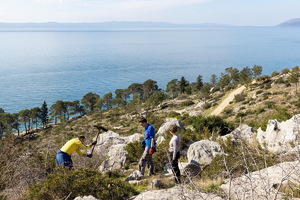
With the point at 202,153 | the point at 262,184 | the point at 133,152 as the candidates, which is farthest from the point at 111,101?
the point at 262,184

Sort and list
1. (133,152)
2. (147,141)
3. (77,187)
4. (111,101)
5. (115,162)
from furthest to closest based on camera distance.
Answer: (111,101), (133,152), (115,162), (147,141), (77,187)

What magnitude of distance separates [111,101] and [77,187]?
253 ft

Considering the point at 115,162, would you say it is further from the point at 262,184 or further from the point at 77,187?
the point at 262,184

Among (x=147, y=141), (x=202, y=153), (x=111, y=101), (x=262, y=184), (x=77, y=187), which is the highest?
(x=262, y=184)

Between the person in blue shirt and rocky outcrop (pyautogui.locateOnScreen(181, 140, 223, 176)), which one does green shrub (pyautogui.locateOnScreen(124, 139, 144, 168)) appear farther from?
the person in blue shirt

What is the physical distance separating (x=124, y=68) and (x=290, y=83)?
10699cm

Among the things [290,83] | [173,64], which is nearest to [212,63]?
[173,64]

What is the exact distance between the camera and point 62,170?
7371 mm

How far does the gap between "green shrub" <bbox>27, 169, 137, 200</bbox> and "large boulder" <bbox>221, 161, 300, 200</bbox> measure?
284cm

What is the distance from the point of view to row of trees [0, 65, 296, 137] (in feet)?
213

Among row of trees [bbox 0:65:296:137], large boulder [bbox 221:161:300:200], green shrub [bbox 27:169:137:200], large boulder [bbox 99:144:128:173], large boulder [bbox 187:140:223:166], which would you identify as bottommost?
row of trees [bbox 0:65:296:137]

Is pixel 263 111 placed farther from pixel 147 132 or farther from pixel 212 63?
pixel 212 63

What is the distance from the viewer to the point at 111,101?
83.0m

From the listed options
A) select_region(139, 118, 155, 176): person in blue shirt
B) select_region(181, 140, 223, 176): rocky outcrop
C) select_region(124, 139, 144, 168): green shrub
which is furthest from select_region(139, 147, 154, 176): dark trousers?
select_region(124, 139, 144, 168): green shrub
